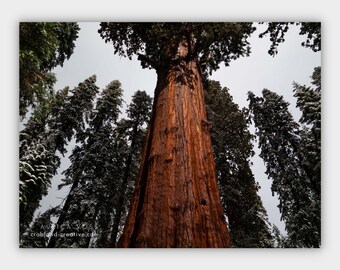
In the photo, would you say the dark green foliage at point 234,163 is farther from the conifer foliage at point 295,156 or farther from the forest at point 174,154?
the conifer foliage at point 295,156

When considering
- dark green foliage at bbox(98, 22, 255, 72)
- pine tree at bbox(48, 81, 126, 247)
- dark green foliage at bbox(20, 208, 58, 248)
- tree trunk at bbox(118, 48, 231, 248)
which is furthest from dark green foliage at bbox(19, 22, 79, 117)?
tree trunk at bbox(118, 48, 231, 248)

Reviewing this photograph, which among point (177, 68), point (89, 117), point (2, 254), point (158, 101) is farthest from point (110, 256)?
point (89, 117)

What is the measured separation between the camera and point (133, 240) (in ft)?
6.59

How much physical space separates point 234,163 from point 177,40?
5425mm

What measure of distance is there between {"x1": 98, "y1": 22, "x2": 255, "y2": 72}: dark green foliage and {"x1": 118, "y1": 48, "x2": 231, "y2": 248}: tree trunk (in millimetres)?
742

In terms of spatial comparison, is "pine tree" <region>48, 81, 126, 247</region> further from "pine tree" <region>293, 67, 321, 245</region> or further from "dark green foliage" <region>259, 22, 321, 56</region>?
"pine tree" <region>293, 67, 321, 245</region>

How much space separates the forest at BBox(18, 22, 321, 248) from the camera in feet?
6.57

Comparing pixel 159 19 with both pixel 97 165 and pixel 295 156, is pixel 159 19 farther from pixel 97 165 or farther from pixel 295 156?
pixel 97 165

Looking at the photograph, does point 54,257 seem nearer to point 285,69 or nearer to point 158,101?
point 158,101

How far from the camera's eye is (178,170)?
2055mm

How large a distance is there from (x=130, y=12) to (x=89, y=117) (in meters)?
6.17

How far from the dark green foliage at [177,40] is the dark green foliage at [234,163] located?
3302mm

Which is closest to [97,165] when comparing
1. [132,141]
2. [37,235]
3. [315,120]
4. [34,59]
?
[132,141]

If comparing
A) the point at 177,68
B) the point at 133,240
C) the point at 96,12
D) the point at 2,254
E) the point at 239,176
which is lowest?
the point at 2,254
